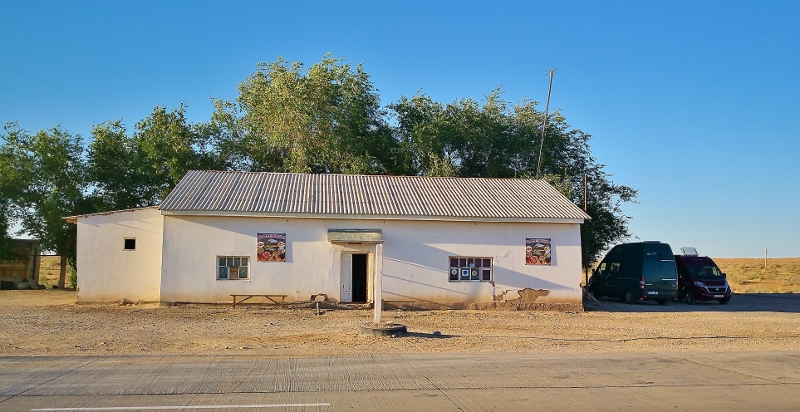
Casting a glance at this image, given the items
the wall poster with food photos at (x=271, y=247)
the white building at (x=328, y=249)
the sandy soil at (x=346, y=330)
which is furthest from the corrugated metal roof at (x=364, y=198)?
the sandy soil at (x=346, y=330)

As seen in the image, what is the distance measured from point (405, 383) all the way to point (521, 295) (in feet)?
49.6

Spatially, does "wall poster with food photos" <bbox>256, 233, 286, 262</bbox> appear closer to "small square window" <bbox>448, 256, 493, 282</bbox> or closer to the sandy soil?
the sandy soil

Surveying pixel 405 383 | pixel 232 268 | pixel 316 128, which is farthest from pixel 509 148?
pixel 405 383

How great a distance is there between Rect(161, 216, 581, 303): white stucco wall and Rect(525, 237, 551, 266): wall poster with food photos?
0.59 ft

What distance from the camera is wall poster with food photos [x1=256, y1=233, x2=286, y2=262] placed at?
23.2 m

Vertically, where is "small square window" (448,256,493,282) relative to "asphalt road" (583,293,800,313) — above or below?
above

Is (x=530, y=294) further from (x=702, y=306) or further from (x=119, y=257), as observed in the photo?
(x=119, y=257)

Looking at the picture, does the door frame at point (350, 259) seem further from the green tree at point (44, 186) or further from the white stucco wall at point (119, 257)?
the green tree at point (44, 186)

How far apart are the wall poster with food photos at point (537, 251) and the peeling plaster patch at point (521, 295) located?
0.98 meters

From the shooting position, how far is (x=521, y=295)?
2444cm

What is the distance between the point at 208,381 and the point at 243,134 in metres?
29.6

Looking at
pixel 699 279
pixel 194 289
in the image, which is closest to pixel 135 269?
pixel 194 289

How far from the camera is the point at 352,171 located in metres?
34.1

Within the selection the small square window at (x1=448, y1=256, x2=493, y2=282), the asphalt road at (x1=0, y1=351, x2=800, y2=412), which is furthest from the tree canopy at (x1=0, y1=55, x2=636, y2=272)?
the asphalt road at (x1=0, y1=351, x2=800, y2=412)
